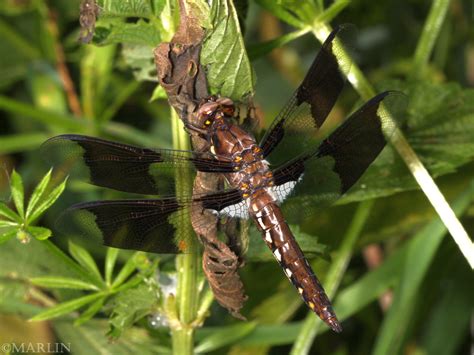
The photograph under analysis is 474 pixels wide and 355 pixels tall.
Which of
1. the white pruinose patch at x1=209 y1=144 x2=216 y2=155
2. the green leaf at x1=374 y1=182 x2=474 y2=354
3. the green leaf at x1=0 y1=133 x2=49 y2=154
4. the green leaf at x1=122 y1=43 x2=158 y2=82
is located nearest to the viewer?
the white pruinose patch at x1=209 y1=144 x2=216 y2=155

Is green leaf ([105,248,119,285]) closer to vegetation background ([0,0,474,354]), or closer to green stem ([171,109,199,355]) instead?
vegetation background ([0,0,474,354])

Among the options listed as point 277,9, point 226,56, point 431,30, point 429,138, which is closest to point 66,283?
point 226,56

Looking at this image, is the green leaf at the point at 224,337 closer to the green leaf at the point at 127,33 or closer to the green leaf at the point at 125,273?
the green leaf at the point at 125,273

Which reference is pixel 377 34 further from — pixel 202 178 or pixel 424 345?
pixel 202 178

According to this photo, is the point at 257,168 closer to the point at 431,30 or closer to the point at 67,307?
the point at 67,307

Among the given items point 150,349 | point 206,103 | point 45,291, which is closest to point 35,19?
point 45,291

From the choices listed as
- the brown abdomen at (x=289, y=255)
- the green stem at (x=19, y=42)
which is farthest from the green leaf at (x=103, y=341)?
the green stem at (x=19, y=42)

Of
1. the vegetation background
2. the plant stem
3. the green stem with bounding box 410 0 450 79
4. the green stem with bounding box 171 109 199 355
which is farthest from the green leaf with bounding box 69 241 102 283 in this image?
the green stem with bounding box 410 0 450 79
